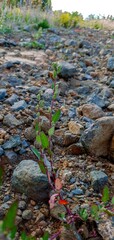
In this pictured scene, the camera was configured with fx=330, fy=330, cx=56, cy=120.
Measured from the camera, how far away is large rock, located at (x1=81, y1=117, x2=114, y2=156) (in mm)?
1973

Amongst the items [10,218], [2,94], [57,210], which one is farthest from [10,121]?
[10,218]

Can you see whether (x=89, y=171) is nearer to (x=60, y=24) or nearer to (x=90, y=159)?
(x=90, y=159)

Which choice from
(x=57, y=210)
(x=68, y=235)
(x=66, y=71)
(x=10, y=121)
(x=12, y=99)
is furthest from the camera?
(x=66, y=71)

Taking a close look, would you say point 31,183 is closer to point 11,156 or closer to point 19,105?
point 11,156

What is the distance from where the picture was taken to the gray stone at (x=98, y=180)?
5.70 ft

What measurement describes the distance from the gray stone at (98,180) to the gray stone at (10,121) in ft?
2.31

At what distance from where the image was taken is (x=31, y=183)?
166 cm

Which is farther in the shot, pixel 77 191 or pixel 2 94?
pixel 2 94

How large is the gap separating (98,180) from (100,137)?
1.04 ft

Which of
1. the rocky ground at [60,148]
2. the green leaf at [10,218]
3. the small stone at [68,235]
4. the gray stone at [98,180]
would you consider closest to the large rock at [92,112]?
the rocky ground at [60,148]

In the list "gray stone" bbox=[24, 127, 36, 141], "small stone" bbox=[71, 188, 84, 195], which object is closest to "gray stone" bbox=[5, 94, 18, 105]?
"gray stone" bbox=[24, 127, 36, 141]

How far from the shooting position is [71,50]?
17.6ft

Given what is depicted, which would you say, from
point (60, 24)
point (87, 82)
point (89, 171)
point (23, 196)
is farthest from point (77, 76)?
point (60, 24)

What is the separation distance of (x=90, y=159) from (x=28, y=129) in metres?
0.47
